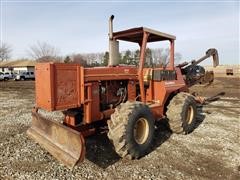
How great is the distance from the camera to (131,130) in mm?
5426

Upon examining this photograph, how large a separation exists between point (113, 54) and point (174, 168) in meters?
3.14

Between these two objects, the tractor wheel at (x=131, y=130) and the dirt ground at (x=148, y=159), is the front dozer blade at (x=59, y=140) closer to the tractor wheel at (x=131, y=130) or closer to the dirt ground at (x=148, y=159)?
the dirt ground at (x=148, y=159)

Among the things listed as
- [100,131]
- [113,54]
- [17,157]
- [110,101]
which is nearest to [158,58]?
[113,54]

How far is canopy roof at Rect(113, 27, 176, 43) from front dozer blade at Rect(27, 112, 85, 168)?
297cm

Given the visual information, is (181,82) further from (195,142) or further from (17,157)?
(17,157)

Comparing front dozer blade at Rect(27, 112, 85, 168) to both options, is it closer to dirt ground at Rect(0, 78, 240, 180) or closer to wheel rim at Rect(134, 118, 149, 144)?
dirt ground at Rect(0, 78, 240, 180)

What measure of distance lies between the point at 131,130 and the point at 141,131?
675mm

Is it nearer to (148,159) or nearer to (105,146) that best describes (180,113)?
(148,159)

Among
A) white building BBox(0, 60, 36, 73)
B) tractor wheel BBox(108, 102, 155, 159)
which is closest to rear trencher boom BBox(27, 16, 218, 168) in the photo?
tractor wheel BBox(108, 102, 155, 159)

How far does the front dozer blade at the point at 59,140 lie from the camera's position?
473cm

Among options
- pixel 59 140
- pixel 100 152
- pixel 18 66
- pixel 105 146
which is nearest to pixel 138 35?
pixel 105 146

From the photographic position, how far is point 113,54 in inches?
271

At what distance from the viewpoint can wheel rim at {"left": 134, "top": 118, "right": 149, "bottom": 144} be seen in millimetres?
5852

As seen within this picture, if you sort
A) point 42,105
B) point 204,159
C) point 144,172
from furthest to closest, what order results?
point 204,159, point 42,105, point 144,172
